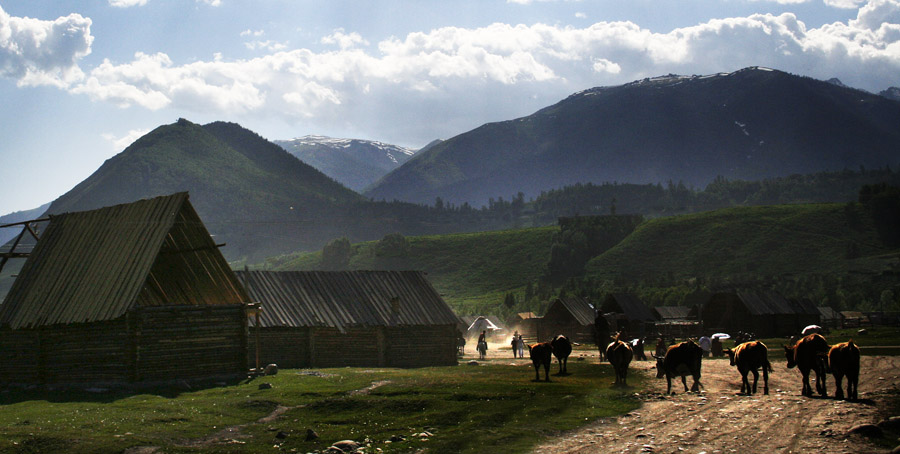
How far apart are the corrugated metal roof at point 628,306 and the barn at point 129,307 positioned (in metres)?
65.3

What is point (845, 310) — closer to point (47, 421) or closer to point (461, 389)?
point (461, 389)

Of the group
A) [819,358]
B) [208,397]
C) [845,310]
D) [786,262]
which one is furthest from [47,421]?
[786,262]

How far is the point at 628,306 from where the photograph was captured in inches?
3780

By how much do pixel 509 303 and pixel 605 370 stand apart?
423 feet

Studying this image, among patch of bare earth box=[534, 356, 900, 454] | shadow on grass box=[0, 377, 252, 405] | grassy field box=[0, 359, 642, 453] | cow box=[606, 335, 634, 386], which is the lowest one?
patch of bare earth box=[534, 356, 900, 454]

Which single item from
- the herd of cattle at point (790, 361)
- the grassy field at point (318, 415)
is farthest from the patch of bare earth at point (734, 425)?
the grassy field at point (318, 415)

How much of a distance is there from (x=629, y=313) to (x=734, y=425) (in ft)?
250

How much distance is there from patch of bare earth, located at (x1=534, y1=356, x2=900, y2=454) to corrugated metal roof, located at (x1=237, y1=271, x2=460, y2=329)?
25684mm

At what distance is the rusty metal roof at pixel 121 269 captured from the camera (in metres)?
34.0

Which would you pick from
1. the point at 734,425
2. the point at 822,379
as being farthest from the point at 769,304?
the point at 734,425

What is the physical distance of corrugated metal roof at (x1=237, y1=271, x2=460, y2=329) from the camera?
158ft

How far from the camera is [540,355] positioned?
3161cm

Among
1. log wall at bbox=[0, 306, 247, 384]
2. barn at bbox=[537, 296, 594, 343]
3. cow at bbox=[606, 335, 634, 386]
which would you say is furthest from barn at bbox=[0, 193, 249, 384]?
barn at bbox=[537, 296, 594, 343]

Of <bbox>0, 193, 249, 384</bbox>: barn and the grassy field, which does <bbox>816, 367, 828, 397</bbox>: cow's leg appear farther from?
<bbox>0, 193, 249, 384</bbox>: barn
